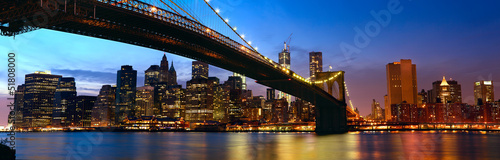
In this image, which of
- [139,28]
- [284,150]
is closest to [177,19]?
[139,28]

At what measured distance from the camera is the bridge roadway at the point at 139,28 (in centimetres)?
2273

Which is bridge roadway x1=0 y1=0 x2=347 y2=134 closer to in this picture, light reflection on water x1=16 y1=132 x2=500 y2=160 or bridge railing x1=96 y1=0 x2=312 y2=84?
bridge railing x1=96 y1=0 x2=312 y2=84

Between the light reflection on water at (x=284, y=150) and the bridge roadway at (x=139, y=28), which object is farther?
the light reflection on water at (x=284, y=150)

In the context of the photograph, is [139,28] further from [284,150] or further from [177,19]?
[284,150]

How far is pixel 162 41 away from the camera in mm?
38781

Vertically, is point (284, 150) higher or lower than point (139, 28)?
lower

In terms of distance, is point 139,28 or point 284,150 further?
point 284,150

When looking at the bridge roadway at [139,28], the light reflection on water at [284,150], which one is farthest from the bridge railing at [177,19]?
the light reflection on water at [284,150]

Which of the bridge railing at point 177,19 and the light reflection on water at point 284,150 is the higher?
the bridge railing at point 177,19

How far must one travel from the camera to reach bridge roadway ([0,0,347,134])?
22.7m

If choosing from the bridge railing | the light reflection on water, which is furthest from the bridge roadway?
the light reflection on water

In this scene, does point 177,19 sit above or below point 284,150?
above

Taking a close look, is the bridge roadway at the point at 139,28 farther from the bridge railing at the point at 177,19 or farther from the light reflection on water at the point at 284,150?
the light reflection on water at the point at 284,150

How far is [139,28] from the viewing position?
35.6m
